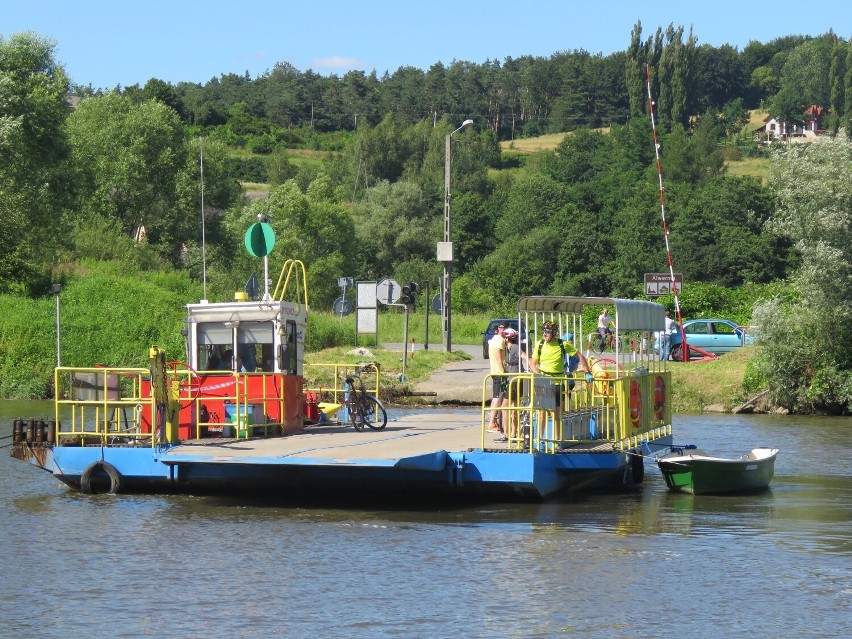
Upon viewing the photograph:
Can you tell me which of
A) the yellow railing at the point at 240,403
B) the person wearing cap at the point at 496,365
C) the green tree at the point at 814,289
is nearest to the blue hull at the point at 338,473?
the yellow railing at the point at 240,403

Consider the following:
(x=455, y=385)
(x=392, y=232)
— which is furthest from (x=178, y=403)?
(x=392, y=232)

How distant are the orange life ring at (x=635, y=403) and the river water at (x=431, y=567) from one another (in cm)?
115

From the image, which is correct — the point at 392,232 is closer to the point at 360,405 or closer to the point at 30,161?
the point at 30,161

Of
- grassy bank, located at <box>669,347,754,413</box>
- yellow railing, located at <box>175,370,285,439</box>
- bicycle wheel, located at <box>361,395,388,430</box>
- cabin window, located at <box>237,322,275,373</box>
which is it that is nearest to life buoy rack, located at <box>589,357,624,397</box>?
bicycle wheel, located at <box>361,395,388,430</box>

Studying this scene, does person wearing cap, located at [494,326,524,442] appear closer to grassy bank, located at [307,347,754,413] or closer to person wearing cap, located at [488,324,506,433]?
person wearing cap, located at [488,324,506,433]

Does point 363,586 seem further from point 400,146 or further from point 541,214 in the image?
point 400,146

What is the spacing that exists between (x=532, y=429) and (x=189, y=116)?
408 feet

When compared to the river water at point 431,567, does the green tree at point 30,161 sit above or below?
above

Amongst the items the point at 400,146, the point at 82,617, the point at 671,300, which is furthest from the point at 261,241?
the point at 400,146

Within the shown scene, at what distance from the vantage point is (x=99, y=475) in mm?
19281

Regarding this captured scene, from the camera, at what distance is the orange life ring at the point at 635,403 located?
20.3 metres

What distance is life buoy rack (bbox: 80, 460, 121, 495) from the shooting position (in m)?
19.1

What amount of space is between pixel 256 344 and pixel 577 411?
16.8 feet

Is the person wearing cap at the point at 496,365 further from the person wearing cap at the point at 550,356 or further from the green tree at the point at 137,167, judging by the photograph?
the green tree at the point at 137,167
